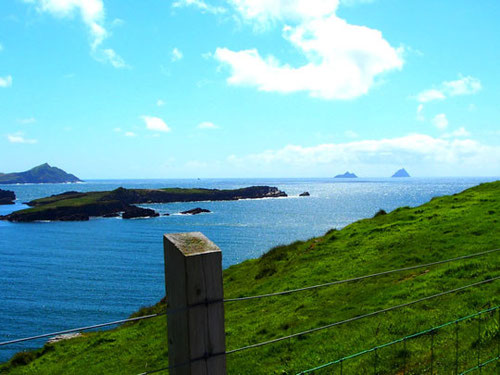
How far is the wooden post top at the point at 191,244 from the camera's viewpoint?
2.99 meters

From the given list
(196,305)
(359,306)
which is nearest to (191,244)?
(196,305)

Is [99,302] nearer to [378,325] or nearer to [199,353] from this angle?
[378,325]

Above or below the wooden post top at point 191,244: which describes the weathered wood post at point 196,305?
below

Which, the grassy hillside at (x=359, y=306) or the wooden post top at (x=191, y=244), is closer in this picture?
the wooden post top at (x=191, y=244)

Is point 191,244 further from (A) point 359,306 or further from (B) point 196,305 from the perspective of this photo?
(A) point 359,306

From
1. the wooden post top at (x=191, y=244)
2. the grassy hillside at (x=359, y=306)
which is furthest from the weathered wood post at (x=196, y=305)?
the grassy hillside at (x=359, y=306)

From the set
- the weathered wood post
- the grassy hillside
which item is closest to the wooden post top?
the weathered wood post

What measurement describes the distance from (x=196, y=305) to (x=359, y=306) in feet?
41.5

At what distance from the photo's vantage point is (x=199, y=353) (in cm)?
302

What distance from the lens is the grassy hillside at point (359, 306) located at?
9727 mm

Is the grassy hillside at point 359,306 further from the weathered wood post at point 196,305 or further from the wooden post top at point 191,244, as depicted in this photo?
the wooden post top at point 191,244

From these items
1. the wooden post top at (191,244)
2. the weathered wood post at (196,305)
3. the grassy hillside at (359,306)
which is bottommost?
the grassy hillside at (359,306)

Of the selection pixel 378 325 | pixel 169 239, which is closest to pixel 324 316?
pixel 378 325

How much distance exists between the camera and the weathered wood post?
2965mm
